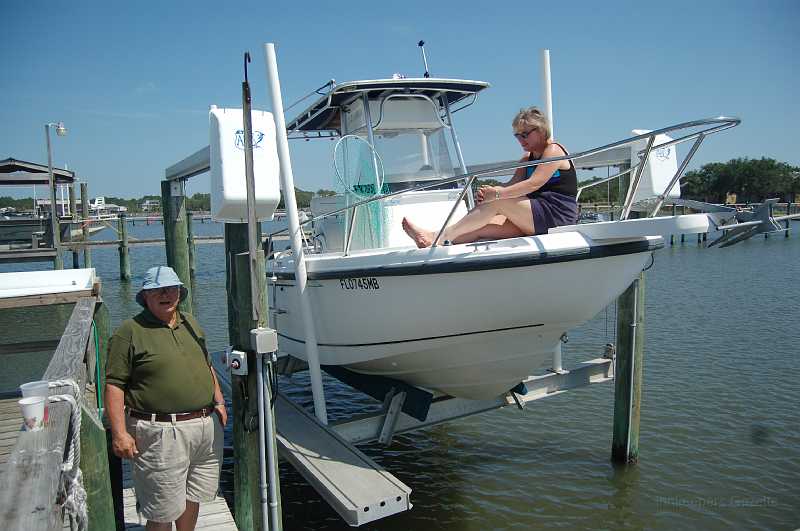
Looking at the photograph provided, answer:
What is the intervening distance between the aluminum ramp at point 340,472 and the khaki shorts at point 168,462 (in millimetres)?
990

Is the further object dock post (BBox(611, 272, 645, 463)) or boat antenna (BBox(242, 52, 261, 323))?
dock post (BBox(611, 272, 645, 463))

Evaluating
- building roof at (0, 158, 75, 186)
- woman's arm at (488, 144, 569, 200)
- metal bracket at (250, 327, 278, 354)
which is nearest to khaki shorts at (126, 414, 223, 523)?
metal bracket at (250, 327, 278, 354)

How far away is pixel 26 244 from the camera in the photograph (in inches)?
718

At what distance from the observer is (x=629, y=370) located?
677 centimetres

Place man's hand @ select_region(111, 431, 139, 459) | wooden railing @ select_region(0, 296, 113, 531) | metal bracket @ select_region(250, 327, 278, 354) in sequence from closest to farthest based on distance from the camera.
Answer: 1. wooden railing @ select_region(0, 296, 113, 531)
2. man's hand @ select_region(111, 431, 139, 459)
3. metal bracket @ select_region(250, 327, 278, 354)

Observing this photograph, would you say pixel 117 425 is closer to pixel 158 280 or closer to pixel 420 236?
pixel 158 280

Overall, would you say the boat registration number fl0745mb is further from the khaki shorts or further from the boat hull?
the khaki shorts

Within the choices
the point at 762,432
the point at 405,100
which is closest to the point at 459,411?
the point at 405,100

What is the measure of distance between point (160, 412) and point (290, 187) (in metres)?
2.44

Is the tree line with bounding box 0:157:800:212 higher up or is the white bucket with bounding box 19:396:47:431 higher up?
the tree line with bounding box 0:157:800:212

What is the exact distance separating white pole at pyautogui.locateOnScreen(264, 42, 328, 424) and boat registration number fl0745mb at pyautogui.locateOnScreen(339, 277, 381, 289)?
0.42 metres

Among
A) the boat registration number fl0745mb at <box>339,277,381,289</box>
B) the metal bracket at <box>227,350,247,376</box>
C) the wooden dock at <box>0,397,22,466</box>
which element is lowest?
the wooden dock at <box>0,397,22,466</box>

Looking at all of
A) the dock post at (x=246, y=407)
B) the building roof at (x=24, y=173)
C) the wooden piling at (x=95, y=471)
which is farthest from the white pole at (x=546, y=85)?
the building roof at (x=24, y=173)

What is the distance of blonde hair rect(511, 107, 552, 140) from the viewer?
4.96 metres
